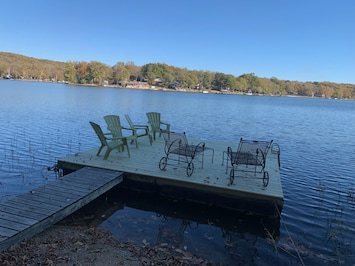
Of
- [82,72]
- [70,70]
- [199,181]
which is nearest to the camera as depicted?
[199,181]

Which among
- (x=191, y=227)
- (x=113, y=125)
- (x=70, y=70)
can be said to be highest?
(x=70, y=70)

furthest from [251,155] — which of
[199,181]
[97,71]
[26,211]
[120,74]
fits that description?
[120,74]

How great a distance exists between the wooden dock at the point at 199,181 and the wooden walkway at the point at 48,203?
0.44 meters

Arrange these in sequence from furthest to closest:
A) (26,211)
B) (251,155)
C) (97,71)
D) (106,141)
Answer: (97,71), (106,141), (251,155), (26,211)

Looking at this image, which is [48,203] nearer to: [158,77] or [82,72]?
[82,72]

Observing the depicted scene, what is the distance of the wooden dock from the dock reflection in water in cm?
19

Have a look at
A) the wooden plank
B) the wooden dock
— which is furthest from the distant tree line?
the wooden plank

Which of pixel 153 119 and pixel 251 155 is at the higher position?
pixel 153 119

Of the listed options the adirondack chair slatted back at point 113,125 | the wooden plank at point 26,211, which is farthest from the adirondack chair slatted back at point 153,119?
the wooden plank at point 26,211

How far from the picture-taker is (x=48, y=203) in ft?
13.7

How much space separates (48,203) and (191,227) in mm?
2240

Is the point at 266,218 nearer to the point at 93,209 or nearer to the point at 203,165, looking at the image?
the point at 203,165

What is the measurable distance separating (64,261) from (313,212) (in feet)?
15.3

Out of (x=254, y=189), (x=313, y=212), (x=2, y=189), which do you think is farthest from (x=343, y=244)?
(x=2, y=189)
